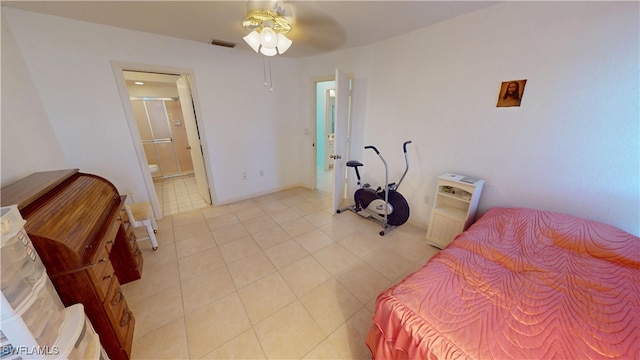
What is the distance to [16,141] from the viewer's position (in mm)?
1580

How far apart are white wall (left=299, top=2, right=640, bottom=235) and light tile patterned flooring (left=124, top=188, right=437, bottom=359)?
110cm

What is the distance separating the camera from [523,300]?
1075mm

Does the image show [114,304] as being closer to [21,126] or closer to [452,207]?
[21,126]

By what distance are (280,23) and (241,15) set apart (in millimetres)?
567

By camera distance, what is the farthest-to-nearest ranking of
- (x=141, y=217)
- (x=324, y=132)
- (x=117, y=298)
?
(x=324, y=132), (x=141, y=217), (x=117, y=298)

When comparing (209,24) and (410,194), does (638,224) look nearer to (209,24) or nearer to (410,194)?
(410,194)

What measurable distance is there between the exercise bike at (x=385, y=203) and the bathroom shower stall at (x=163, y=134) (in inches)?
168

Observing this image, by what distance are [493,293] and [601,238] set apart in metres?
1.08

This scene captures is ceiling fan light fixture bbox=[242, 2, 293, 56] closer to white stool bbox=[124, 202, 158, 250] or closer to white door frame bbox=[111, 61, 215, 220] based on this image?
white door frame bbox=[111, 61, 215, 220]

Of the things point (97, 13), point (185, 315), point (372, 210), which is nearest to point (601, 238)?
point (372, 210)

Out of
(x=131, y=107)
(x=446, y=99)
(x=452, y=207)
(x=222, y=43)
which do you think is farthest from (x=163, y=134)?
(x=452, y=207)

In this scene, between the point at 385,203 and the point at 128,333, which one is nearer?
the point at 128,333

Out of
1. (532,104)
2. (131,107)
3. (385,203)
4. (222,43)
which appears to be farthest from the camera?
(222,43)

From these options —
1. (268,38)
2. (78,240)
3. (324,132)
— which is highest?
(268,38)
